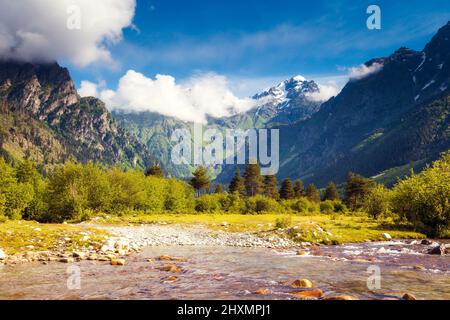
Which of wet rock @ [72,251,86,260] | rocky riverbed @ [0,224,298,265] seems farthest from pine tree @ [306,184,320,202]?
wet rock @ [72,251,86,260]

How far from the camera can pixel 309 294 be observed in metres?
15.4

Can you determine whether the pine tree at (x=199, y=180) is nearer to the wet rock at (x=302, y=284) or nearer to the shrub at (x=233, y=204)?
the shrub at (x=233, y=204)

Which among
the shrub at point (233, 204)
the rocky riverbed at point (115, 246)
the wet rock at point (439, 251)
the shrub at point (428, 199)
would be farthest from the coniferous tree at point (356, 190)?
the wet rock at point (439, 251)

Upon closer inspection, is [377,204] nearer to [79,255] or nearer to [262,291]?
[262,291]

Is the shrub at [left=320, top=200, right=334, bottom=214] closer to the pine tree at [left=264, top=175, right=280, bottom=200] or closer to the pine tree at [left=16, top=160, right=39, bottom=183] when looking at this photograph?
the pine tree at [left=264, top=175, right=280, bottom=200]

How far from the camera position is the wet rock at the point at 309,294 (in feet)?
49.6

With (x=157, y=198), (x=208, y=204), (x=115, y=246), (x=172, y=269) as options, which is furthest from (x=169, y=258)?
(x=208, y=204)

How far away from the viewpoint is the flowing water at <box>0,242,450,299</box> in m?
15.4

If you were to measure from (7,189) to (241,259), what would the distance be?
3906 centimetres

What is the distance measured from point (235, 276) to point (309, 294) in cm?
528

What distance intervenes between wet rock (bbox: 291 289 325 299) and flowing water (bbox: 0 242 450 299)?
45 centimetres

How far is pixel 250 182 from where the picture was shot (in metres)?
133
